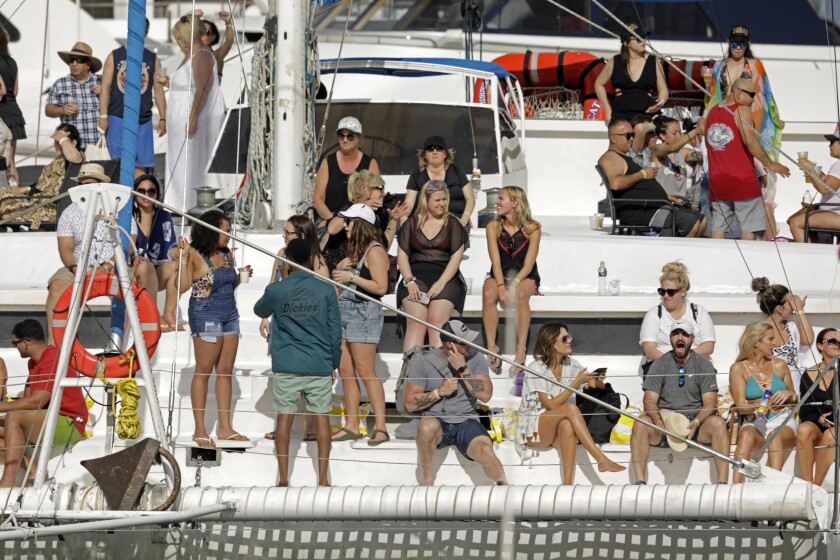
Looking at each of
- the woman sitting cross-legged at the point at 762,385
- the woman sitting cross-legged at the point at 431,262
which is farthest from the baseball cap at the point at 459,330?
the woman sitting cross-legged at the point at 762,385

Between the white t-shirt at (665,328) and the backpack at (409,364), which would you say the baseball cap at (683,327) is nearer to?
the white t-shirt at (665,328)

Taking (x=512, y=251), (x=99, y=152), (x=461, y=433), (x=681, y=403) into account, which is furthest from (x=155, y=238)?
(x=681, y=403)

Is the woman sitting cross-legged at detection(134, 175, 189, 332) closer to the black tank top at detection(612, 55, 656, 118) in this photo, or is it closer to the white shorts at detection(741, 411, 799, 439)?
the white shorts at detection(741, 411, 799, 439)

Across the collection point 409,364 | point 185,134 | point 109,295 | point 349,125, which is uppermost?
point 185,134

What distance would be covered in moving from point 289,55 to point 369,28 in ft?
19.9

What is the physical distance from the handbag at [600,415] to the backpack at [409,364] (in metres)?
0.67

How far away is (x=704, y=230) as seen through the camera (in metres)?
9.90

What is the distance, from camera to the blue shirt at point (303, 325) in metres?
7.05

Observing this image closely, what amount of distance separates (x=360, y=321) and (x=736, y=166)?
3.09 m

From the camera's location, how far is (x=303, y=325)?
705 cm

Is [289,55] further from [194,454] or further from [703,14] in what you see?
[703,14]

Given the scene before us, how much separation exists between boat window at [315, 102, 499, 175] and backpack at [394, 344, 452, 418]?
3251mm

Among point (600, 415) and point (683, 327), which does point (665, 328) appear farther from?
point (600, 415)

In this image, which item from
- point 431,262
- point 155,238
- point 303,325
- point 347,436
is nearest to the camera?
point 303,325
